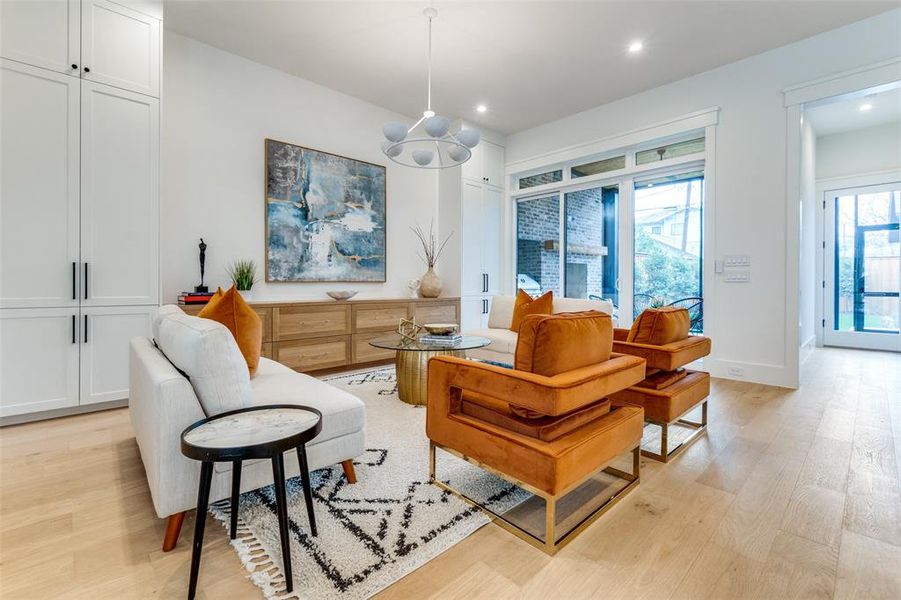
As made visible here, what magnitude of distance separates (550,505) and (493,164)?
17.8 ft

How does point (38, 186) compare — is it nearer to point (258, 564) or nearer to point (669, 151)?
point (258, 564)

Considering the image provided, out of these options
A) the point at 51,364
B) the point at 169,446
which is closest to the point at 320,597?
the point at 169,446

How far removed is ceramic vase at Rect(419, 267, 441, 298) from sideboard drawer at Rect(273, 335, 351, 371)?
51.5 inches

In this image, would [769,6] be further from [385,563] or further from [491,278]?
[385,563]

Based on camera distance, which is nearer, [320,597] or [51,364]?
[320,597]

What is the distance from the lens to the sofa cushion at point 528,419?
1.56 m

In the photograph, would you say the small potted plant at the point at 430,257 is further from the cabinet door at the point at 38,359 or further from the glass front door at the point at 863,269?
the glass front door at the point at 863,269

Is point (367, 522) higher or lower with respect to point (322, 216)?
lower

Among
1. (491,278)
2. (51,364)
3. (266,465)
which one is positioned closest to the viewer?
(266,465)

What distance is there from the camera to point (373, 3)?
3.23 metres

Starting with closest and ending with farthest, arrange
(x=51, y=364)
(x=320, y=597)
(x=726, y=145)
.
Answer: (x=320, y=597), (x=51, y=364), (x=726, y=145)

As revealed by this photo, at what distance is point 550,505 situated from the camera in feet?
4.81

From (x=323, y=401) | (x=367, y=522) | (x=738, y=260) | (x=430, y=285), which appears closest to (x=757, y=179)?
(x=738, y=260)

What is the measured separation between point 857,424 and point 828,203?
16.9 ft
